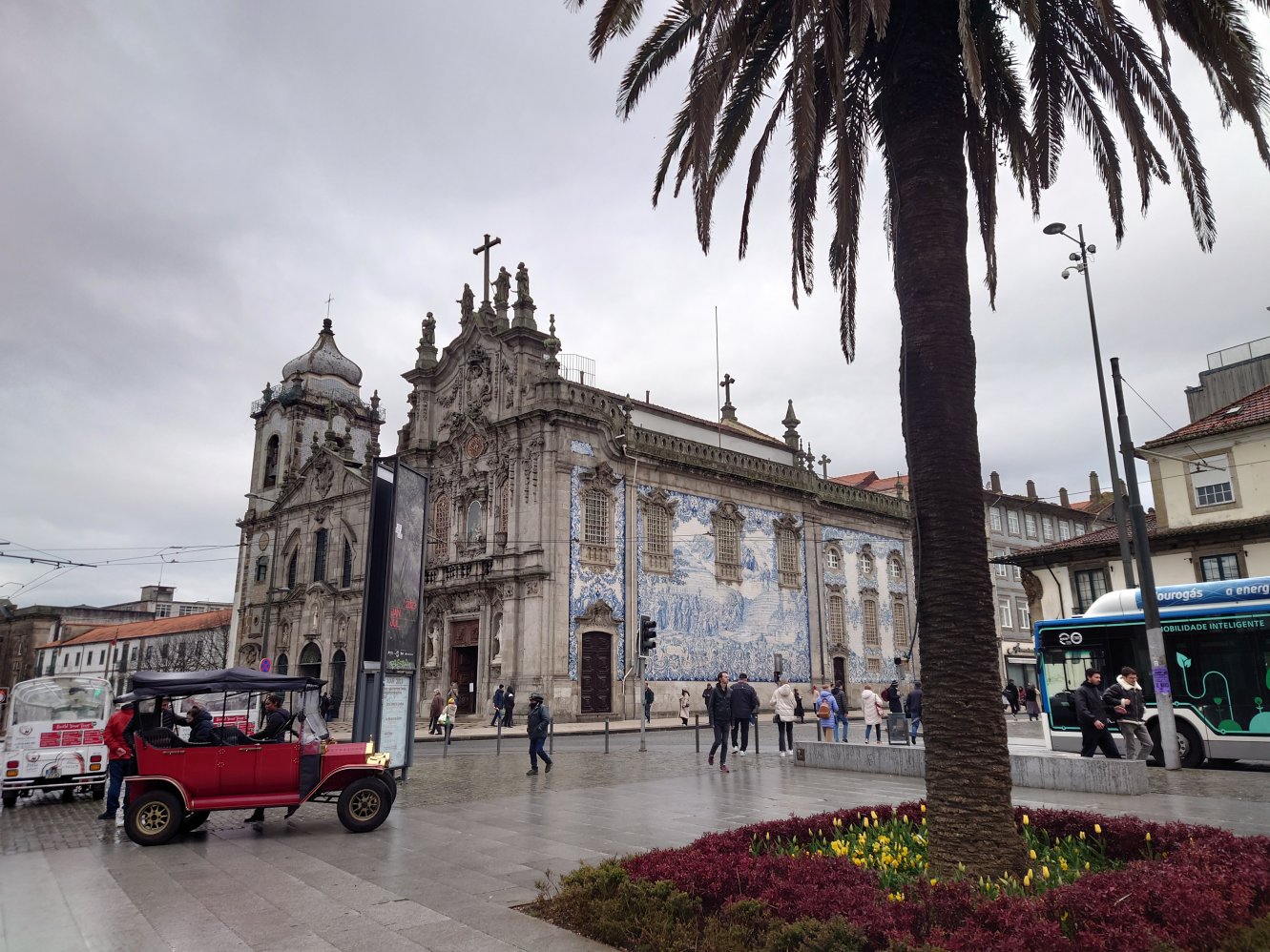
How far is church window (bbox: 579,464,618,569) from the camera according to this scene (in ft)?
115

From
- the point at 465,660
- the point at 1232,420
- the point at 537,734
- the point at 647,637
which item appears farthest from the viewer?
the point at 465,660

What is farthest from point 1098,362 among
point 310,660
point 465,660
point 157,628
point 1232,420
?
point 157,628

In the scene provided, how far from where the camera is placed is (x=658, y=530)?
124ft

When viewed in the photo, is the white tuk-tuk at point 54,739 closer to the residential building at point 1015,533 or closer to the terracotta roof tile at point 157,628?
the residential building at point 1015,533

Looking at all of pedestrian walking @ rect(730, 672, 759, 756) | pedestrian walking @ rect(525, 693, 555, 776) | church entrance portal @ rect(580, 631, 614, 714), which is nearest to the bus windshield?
pedestrian walking @ rect(525, 693, 555, 776)

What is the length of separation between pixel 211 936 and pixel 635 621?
29.6 meters

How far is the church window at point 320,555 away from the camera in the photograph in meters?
47.1

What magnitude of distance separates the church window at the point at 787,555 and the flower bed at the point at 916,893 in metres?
34.8

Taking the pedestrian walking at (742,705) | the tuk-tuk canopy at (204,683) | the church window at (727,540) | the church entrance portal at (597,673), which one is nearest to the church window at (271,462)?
the church entrance portal at (597,673)

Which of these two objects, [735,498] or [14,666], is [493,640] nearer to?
[735,498]

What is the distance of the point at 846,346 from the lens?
11336 mm

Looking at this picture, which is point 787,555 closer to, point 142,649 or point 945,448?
point 945,448

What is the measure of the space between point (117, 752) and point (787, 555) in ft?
112

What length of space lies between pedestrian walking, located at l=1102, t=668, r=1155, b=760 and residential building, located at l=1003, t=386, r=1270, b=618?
16.5 metres
